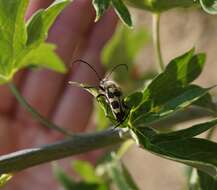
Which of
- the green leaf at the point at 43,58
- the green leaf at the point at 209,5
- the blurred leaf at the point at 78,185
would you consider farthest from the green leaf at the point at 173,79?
the blurred leaf at the point at 78,185

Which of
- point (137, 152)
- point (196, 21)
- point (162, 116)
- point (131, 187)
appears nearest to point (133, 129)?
point (162, 116)

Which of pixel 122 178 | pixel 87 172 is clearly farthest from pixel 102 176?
pixel 122 178

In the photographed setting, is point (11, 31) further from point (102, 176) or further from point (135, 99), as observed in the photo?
point (102, 176)

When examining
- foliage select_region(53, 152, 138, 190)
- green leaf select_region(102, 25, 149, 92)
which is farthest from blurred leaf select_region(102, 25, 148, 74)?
foliage select_region(53, 152, 138, 190)

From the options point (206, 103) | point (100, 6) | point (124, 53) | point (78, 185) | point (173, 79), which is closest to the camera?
point (100, 6)

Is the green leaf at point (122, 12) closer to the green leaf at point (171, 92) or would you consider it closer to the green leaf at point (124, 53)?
the green leaf at point (171, 92)

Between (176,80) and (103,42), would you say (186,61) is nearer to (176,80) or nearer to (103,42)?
(176,80)

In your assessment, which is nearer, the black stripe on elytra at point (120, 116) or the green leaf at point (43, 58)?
the black stripe on elytra at point (120, 116)
